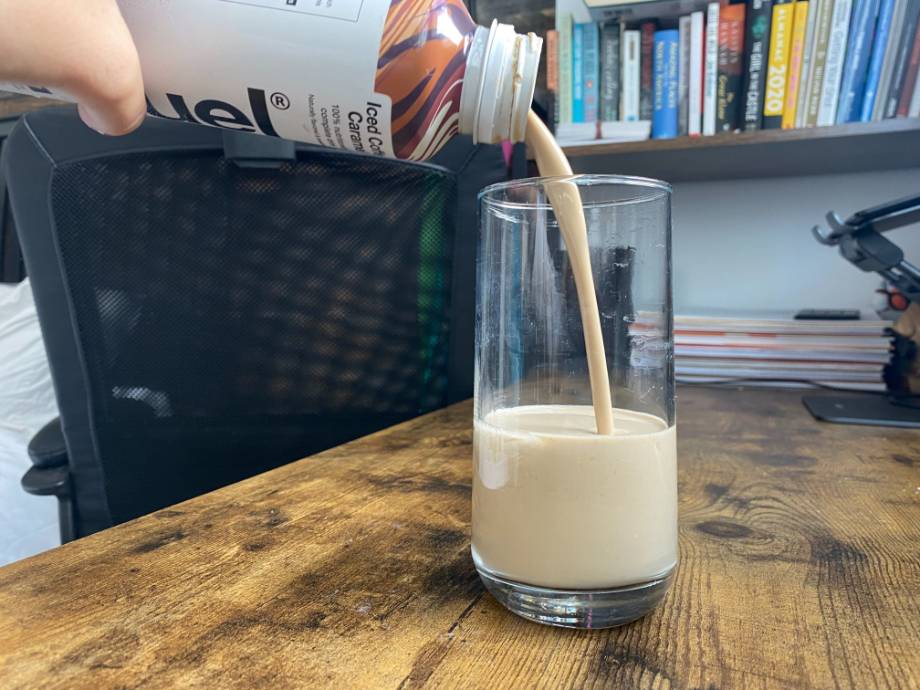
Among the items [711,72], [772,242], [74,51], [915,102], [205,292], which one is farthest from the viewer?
[772,242]

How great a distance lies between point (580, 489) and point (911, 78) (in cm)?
100

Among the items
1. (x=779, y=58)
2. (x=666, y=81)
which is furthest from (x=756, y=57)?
(x=666, y=81)

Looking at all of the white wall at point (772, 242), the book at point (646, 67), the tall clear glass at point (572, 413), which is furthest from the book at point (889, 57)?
the tall clear glass at point (572, 413)

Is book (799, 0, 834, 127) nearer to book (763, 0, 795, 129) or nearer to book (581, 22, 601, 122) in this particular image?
book (763, 0, 795, 129)

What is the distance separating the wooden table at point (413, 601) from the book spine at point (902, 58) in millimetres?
710

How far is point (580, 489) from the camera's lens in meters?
0.30

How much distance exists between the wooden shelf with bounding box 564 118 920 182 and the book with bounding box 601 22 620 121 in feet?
0.26

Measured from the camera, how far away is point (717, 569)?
359 millimetres

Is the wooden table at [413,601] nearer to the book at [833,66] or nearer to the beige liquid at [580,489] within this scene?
the beige liquid at [580,489]

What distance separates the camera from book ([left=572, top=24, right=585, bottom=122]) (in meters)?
1.15

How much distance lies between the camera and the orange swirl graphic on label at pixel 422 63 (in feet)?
1.13

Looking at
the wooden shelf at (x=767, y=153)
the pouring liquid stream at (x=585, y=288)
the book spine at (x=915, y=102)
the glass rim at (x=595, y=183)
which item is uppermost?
the book spine at (x=915, y=102)

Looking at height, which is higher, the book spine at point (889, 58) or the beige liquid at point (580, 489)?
the book spine at point (889, 58)

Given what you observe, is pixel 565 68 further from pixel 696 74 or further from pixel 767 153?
pixel 767 153
